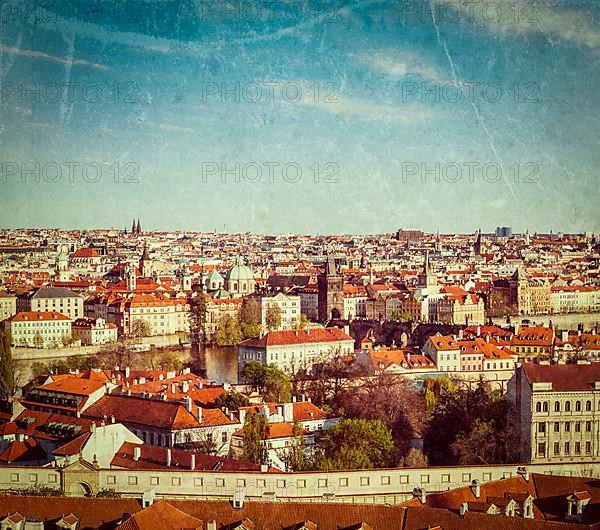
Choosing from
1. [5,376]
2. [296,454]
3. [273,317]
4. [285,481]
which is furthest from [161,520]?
[273,317]

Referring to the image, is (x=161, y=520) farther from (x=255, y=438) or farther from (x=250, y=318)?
(x=250, y=318)

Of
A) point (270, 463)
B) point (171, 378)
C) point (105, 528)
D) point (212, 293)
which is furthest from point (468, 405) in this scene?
point (212, 293)

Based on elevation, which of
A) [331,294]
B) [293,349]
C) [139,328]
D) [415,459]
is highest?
[331,294]

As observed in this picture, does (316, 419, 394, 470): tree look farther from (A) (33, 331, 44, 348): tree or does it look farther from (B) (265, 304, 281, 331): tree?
(B) (265, 304, 281, 331): tree

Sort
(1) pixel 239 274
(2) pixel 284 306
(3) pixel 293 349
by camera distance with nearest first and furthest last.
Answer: (3) pixel 293 349 → (2) pixel 284 306 → (1) pixel 239 274

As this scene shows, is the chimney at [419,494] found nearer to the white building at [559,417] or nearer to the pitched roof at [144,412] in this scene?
the white building at [559,417]

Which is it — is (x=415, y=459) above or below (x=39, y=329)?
below

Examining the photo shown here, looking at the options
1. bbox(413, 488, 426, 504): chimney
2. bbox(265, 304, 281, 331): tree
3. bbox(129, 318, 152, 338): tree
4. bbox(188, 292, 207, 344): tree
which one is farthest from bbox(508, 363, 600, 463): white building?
bbox(265, 304, 281, 331): tree

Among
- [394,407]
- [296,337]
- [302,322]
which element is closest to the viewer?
[394,407]

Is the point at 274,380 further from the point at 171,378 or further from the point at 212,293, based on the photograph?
the point at 212,293
